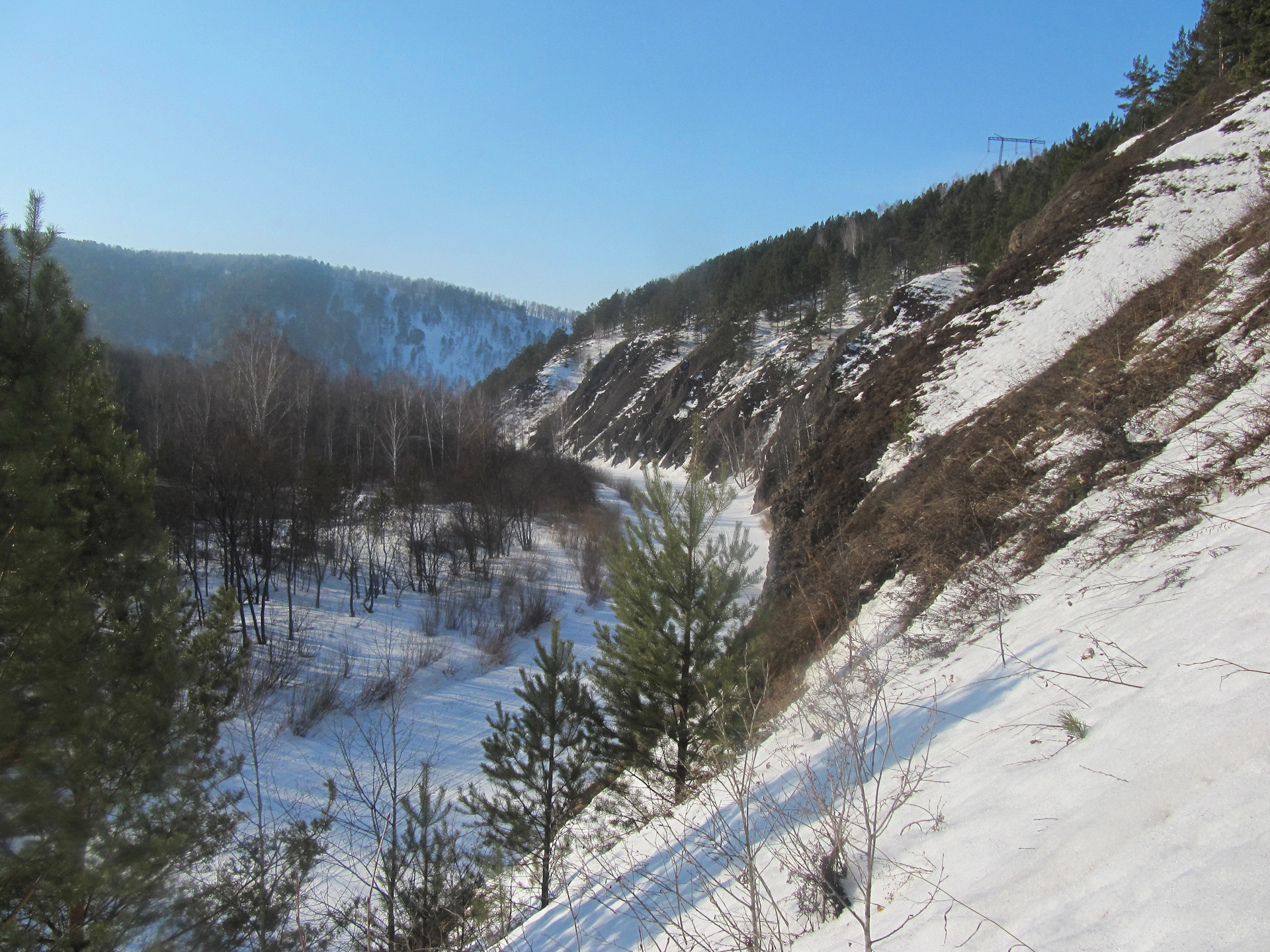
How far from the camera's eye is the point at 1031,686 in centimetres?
360

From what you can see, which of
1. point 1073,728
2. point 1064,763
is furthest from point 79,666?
point 1073,728

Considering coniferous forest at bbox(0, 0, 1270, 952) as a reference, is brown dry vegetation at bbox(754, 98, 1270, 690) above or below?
above

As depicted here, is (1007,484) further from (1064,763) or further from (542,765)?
(542,765)

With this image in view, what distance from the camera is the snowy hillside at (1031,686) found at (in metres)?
1.96

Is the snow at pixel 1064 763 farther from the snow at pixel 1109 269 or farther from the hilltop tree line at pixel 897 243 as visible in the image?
the hilltop tree line at pixel 897 243

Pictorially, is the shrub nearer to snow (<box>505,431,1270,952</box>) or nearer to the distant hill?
snow (<box>505,431,1270,952</box>)

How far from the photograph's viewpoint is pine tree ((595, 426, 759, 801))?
8.27 meters

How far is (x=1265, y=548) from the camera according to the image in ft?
10.7

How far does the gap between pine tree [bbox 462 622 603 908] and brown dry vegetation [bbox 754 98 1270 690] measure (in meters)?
2.84

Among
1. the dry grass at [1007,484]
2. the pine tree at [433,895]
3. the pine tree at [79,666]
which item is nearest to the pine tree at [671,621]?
the dry grass at [1007,484]

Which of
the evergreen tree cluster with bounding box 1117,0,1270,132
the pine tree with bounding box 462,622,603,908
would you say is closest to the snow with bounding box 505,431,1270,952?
the pine tree with bounding box 462,622,603,908

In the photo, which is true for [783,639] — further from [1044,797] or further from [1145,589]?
[1044,797]

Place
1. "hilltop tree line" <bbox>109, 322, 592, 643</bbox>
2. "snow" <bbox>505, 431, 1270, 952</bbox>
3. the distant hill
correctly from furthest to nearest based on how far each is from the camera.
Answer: the distant hill → "hilltop tree line" <bbox>109, 322, 592, 643</bbox> → "snow" <bbox>505, 431, 1270, 952</bbox>

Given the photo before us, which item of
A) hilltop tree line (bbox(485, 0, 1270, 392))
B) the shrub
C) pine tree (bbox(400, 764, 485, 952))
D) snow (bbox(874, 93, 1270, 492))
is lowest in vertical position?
pine tree (bbox(400, 764, 485, 952))
